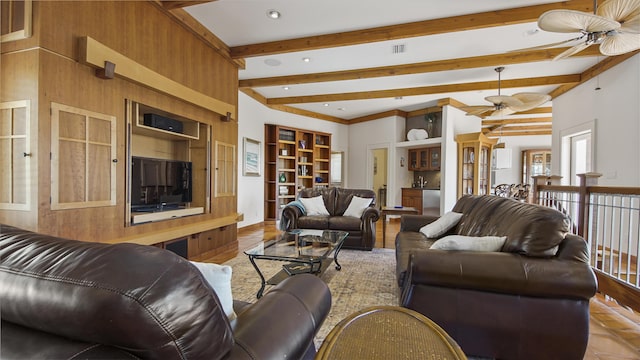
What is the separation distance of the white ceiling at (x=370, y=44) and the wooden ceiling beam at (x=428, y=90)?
4.5 inches

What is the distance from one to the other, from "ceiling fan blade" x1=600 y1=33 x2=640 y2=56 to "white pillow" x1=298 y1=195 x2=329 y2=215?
3.75m

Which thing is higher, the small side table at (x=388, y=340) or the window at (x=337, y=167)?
the window at (x=337, y=167)

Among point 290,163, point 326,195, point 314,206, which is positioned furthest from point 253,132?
point 314,206

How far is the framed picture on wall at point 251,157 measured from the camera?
5.92m

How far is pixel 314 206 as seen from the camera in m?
4.78

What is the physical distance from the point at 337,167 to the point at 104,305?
8321 mm

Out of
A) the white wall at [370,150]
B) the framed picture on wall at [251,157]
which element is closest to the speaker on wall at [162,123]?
the framed picture on wall at [251,157]

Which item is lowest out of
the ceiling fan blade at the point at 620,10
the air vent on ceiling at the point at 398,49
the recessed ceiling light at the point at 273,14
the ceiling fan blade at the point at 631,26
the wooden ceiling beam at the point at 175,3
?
the ceiling fan blade at the point at 631,26

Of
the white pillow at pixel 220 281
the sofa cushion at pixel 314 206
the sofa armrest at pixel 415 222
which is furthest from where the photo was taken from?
the sofa cushion at pixel 314 206

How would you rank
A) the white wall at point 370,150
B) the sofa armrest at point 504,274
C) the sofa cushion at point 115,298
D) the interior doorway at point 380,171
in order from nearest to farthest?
the sofa cushion at point 115,298
the sofa armrest at point 504,274
the white wall at point 370,150
the interior doorway at point 380,171

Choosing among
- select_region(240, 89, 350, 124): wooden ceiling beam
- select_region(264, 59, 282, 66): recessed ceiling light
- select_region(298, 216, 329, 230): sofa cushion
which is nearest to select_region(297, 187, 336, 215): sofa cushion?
select_region(298, 216, 329, 230): sofa cushion

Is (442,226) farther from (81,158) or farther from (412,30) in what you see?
(81,158)

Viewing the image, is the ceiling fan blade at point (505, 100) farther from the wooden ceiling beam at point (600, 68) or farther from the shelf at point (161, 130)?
the shelf at point (161, 130)

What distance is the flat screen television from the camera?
291cm
